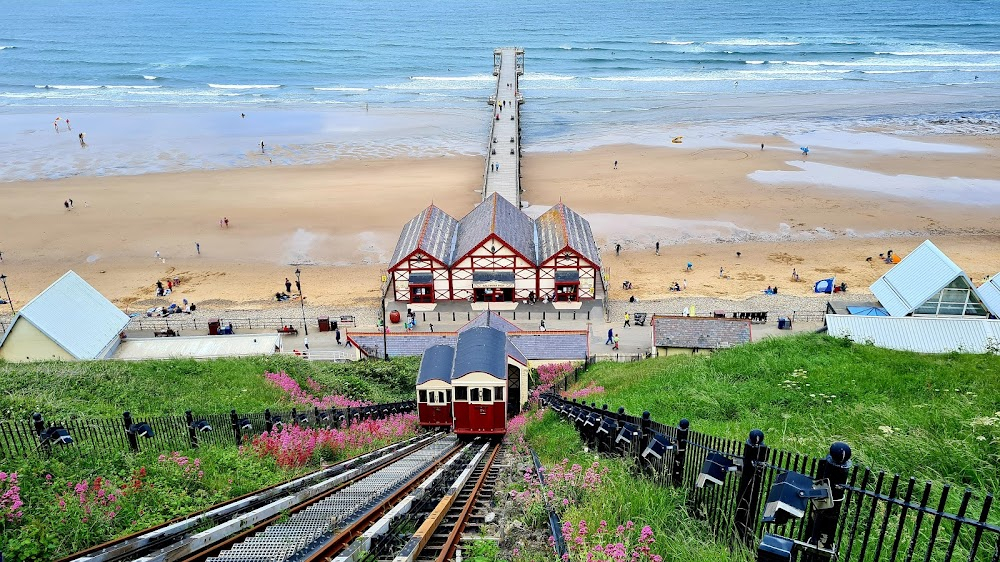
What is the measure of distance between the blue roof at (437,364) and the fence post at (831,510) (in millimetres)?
Answer: 15493

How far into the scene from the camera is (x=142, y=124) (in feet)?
254

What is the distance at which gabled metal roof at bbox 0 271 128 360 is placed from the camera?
89.8ft

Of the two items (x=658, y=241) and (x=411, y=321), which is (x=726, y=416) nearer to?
(x=411, y=321)

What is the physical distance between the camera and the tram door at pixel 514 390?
22.5 meters

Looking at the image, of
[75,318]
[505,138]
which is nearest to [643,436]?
[75,318]

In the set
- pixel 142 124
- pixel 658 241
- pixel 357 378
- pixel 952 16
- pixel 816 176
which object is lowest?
pixel 357 378

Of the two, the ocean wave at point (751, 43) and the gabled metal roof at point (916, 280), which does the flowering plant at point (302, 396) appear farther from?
the ocean wave at point (751, 43)

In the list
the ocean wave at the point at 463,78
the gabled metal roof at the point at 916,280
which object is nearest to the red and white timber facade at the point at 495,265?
the gabled metal roof at the point at 916,280

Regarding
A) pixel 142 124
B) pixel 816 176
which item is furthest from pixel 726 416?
pixel 142 124

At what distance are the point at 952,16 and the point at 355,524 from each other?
189589 mm

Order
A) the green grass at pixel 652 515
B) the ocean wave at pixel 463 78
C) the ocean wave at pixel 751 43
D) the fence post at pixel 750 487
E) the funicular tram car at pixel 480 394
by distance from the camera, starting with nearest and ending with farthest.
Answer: the fence post at pixel 750 487 < the green grass at pixel 652 515 < the funicular tram car at pixel 480 394 < the ocean wave at pixel 463 78 < the ocean wave at pixel 751 43

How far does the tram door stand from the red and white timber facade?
1459 centimetres

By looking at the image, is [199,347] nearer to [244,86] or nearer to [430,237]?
[430,237]

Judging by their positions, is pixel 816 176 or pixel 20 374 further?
pixel 816 176
